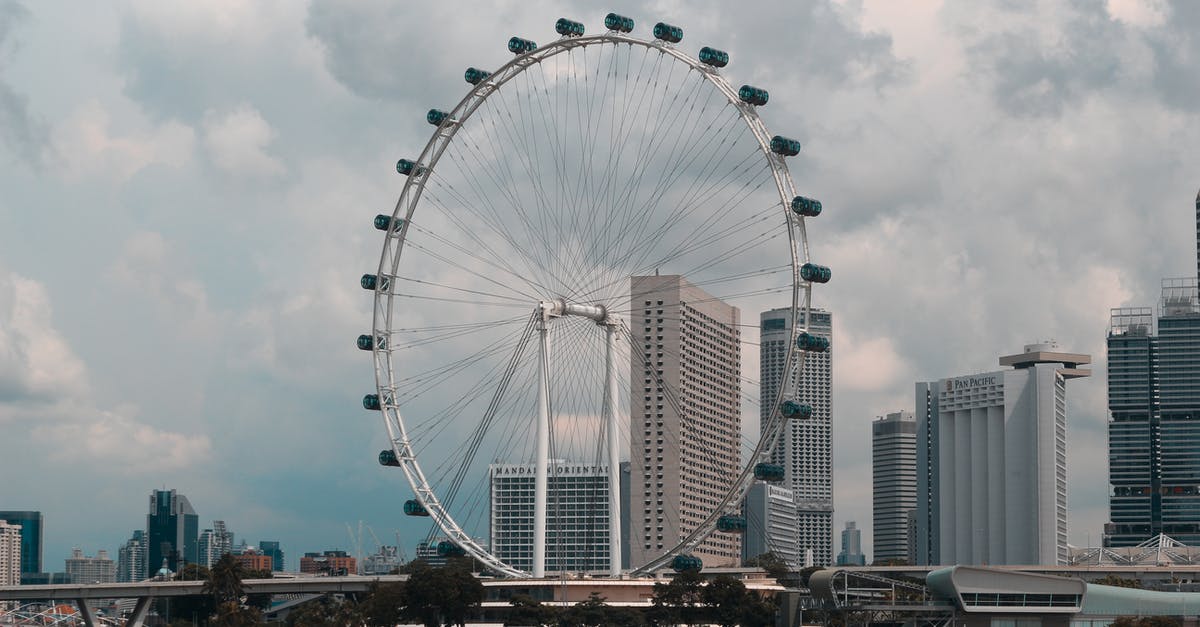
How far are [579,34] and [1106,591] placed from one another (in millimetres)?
49806

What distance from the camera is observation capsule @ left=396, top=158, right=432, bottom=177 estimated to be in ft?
372

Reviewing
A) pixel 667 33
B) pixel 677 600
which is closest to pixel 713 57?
pixel 667 33

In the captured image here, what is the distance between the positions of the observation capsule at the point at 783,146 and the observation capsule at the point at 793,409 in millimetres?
14027

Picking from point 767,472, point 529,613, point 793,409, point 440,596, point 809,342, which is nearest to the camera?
point 809,342

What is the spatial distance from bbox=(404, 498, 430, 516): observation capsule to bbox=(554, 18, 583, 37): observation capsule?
34.9 metres

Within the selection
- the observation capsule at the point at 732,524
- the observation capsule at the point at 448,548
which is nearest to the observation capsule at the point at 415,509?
the observation capsule at the point at 448,548

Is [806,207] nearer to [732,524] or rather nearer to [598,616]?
[732,524]

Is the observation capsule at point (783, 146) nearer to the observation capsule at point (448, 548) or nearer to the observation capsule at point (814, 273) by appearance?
the observation capsule at point (814, 273)

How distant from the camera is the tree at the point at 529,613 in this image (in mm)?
121812

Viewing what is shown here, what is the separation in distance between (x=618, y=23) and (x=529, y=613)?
45.3 meters

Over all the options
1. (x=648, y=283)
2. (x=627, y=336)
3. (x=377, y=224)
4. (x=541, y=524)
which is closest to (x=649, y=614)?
(x=541, y=524)

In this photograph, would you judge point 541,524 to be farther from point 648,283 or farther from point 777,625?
point 648,283

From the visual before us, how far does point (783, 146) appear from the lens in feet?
314

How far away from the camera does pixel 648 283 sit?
641ft
